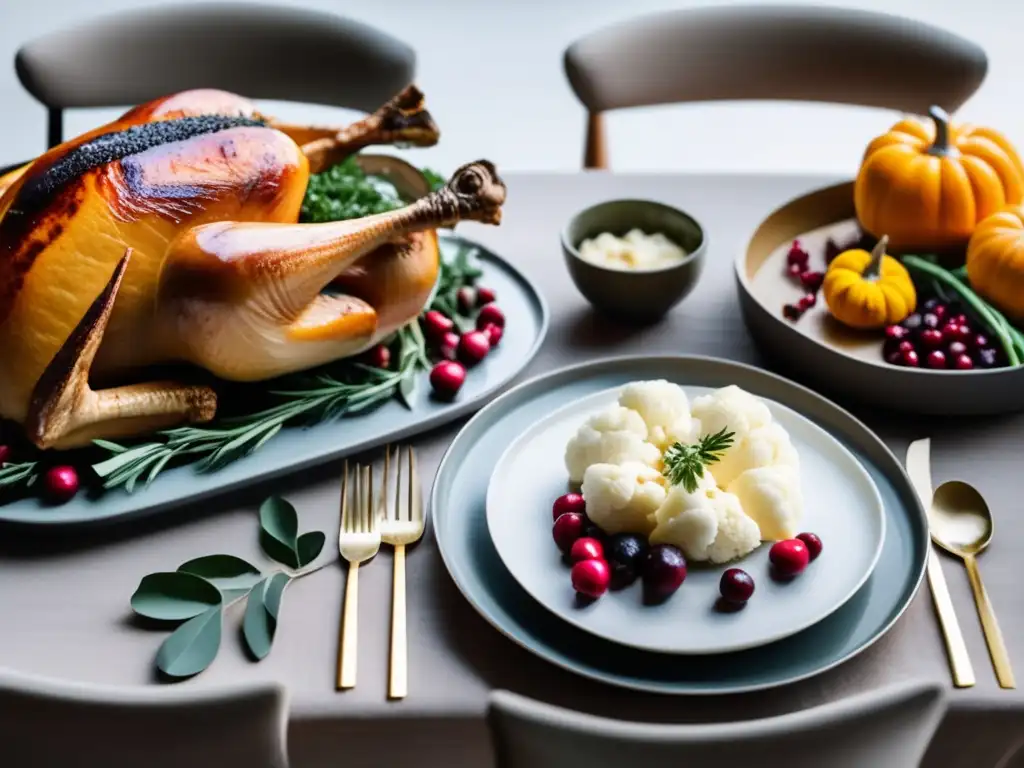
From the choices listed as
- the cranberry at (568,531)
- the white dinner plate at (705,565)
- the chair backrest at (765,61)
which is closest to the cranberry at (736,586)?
the white dinner plate at (705,565)

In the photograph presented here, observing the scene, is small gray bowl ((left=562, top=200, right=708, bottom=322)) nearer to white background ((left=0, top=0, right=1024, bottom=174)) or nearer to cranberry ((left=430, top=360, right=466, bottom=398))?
cranberry ((left=430, top=360, right=466, bottom=398))

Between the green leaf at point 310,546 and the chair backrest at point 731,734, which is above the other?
the chair backrest at point 731,734

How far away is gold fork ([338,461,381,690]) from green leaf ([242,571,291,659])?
0.20 feet

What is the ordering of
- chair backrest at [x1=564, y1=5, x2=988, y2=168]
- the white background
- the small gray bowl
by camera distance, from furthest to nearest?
the white background, chair backrest at [x1=564, y1=5, x2=988, y2=168], the small gray bowl

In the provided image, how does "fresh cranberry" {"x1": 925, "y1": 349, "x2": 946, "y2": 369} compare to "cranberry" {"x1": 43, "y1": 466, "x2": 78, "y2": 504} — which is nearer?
"cranberry" {"x1": 43, "y1": 466, "x2": 78, "y2": 504}

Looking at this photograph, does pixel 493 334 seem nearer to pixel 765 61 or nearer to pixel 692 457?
pixel 692 457

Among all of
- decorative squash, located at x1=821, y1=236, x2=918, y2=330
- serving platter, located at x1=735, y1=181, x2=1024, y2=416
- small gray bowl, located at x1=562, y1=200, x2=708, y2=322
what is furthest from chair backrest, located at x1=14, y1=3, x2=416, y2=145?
decorative squash, located at x1=821, y1=236, x2=918, y2=330

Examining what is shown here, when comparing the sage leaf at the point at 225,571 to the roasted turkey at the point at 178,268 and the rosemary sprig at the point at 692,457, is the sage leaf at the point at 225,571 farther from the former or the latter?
the rosemary sprig at the point at 692,457

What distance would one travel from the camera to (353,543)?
0.97 meters

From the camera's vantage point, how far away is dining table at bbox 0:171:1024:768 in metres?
0.84

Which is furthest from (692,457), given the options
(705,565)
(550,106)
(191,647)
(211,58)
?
(550,106)

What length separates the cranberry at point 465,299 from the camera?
4.21ft

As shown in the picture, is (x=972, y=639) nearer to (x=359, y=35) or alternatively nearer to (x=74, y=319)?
(x=74, y=319)

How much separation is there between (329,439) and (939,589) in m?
0.62
